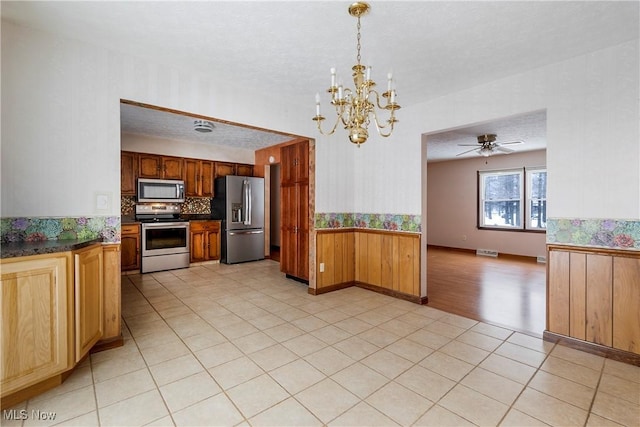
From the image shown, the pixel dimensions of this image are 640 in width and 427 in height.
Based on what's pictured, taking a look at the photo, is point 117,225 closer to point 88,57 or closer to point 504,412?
point 88,57

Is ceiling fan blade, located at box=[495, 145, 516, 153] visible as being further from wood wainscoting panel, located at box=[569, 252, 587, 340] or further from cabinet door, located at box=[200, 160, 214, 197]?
cabinet door, located at box=[200, 160, 214, 197]

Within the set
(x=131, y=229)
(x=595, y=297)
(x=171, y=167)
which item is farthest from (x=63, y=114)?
(x=595, y=297)

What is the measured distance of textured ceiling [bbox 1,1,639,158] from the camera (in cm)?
207

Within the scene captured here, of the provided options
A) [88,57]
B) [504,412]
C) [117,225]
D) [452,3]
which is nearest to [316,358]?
[504,412]

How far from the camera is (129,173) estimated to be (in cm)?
551

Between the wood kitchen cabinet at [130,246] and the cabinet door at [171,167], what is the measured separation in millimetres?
1189

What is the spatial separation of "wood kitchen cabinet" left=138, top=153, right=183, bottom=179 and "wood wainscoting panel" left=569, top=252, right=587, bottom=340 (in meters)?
6.21

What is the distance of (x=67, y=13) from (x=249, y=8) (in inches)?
52.0

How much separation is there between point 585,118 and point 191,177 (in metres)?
6.13

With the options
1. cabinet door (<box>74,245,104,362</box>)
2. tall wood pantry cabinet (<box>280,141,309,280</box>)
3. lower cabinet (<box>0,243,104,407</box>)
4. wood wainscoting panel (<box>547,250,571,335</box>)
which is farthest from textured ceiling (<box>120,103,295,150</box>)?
wood wainscoting panel (<box>547,250,571,335</box>)

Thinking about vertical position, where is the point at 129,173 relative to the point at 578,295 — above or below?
above

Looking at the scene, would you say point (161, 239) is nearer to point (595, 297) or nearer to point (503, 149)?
point (595, 297)

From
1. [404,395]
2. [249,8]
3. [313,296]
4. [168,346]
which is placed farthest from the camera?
[313,296]

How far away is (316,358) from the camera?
94.5 inches
